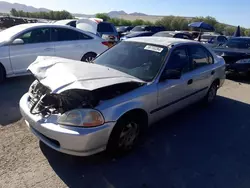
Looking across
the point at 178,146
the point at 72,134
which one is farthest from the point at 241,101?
the point at 72,134

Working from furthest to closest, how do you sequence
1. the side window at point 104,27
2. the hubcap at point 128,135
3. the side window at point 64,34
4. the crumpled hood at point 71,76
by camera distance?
1. the side window at point 104,27
2. the side window at point 64,34
3. the hubcap at point 128,135
4. the crumpled hood at point 71,76

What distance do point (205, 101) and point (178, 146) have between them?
199cm

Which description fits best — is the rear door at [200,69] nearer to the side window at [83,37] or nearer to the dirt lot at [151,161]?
the dirt lot at [151,161]

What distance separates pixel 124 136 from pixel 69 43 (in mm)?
4441

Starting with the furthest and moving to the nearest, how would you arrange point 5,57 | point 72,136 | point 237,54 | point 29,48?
1. point 237,54
2. point 29,48
3. point 5,57
4. point 72,136

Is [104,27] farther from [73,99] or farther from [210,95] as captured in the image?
[73,99]

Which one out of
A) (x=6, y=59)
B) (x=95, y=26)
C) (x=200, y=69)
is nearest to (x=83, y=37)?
(x=6, y=59)

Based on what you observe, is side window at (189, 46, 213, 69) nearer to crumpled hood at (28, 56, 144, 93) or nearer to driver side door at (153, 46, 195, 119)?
driver side door at (153, 46, 195, 119)

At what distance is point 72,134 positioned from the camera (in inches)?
107

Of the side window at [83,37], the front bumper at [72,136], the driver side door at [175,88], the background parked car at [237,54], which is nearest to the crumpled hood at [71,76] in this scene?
the front bumper at [72,136]

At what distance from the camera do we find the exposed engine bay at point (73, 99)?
296 centimetres

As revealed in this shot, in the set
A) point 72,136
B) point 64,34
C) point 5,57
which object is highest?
point 64,34

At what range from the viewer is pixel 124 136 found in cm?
325

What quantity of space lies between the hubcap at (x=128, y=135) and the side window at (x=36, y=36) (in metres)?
4.23
